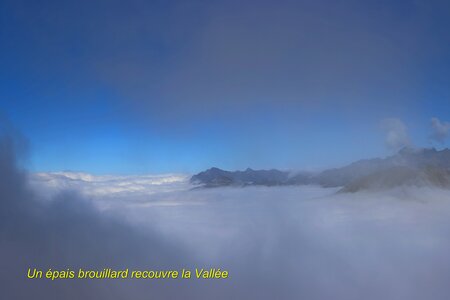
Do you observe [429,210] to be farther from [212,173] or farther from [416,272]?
[212,173]

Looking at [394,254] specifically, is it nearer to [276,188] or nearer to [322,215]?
[322,215]

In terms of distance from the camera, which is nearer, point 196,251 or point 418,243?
point 196,251

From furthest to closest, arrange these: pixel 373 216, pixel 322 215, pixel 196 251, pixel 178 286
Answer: pixel 373 216
pixel 322 215
pixel 196 251
pixel 178 286

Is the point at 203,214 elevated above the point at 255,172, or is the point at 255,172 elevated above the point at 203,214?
the point at 255,172

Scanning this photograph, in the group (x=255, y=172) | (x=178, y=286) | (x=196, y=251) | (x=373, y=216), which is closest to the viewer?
(x=178, y=286)

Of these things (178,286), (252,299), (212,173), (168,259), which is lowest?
(252,299)

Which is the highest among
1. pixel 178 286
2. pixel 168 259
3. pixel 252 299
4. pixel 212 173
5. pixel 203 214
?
pixel 212 173

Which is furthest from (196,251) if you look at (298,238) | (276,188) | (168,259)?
(276,188)

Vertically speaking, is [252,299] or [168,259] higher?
[168,259]

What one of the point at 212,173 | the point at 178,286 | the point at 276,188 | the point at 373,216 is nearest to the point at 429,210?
the point at 373,216

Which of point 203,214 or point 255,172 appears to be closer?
point 203,214
